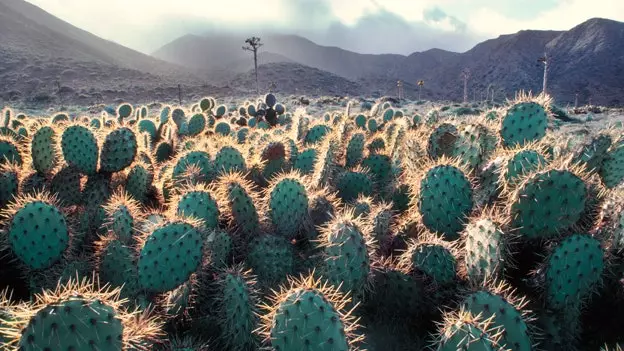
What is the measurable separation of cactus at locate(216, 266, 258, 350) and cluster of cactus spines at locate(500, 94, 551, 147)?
2626 millimetres

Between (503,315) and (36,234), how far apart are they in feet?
9.84

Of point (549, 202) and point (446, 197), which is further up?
point (549, 202)

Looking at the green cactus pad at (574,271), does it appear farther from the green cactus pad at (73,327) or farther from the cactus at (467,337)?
the green cactus pad at (73,327)

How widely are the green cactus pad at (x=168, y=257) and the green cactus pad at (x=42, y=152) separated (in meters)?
2.36

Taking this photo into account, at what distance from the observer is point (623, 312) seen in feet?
9.21

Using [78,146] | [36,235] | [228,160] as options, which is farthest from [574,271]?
[78,146]

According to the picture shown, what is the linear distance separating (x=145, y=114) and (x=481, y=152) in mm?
7919

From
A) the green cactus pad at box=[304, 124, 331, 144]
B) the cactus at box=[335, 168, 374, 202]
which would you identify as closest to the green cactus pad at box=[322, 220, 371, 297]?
the cactus at box=[335, 168, 374, 202]

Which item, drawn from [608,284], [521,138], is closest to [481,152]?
[521,138]

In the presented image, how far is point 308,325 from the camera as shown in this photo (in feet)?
6.17

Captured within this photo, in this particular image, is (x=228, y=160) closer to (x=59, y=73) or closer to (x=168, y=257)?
(x=168, y=257)

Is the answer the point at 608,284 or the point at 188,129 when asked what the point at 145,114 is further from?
the point at 608,284

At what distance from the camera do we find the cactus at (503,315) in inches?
87.4

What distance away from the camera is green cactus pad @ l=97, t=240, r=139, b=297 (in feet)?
10.5
